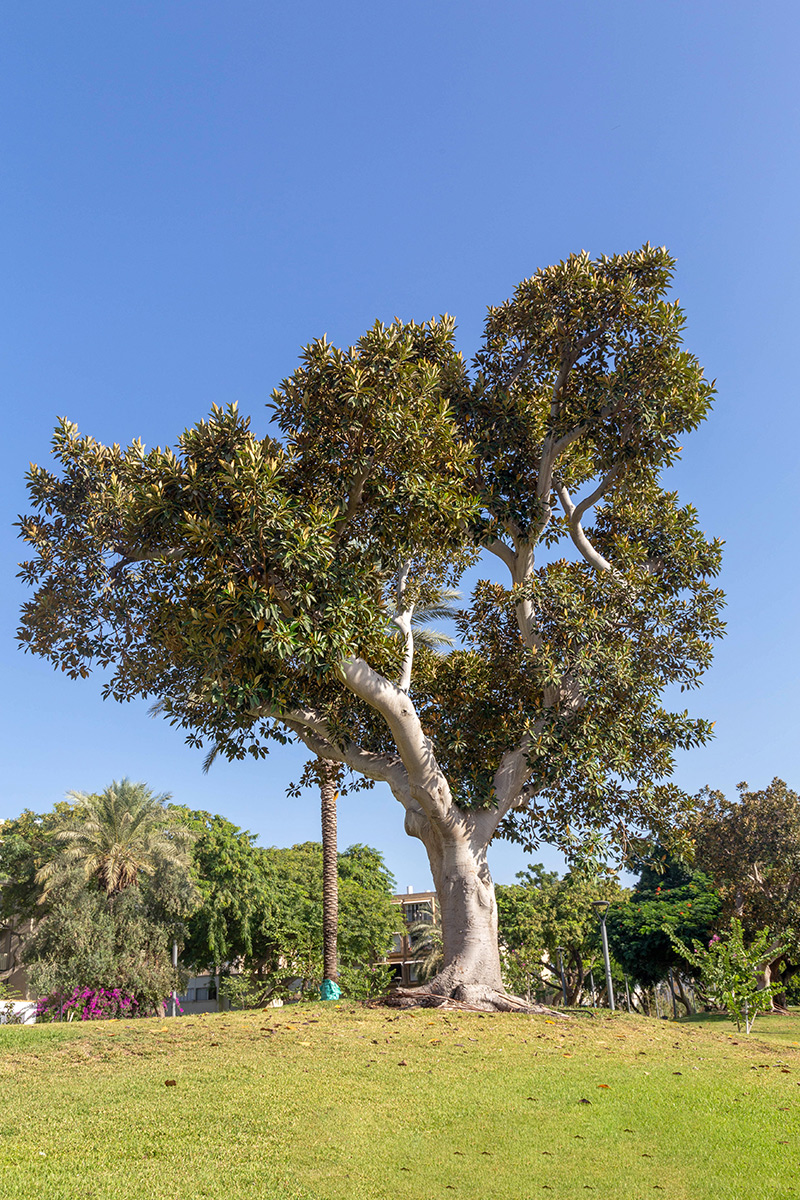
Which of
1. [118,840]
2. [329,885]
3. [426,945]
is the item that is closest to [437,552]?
[329,885]

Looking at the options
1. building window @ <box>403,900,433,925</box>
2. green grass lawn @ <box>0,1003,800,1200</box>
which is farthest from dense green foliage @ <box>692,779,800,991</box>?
building window @ <box>403,900,433,925</box>

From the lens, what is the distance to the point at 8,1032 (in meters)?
12.1

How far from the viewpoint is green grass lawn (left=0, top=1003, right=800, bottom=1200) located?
572 centimetres

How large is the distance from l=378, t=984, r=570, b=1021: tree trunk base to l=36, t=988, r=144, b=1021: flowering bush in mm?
18536

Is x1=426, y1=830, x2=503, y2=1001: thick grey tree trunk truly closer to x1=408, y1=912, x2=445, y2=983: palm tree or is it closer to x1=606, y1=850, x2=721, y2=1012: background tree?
x1=606, y1=850, x2=721, y2=1012: background tree

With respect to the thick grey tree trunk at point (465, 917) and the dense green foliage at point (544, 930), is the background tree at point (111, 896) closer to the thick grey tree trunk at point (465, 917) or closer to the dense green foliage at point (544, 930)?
the dense green foliage at point (544, 930)

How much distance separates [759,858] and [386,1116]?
26770 mm

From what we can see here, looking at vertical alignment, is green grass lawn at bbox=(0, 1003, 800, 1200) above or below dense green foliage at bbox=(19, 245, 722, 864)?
below

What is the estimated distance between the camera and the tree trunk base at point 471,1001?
43.9ft

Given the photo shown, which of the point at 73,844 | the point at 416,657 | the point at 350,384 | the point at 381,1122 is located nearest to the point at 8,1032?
the point at 381,1122

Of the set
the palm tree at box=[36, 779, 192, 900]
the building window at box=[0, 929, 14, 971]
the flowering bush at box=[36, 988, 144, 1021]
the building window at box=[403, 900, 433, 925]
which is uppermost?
the palm tree at box=[36, 779, 192, 900]

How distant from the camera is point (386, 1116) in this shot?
7180mm

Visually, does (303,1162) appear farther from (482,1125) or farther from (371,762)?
(371,762)

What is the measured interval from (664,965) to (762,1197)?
32.3 meters
